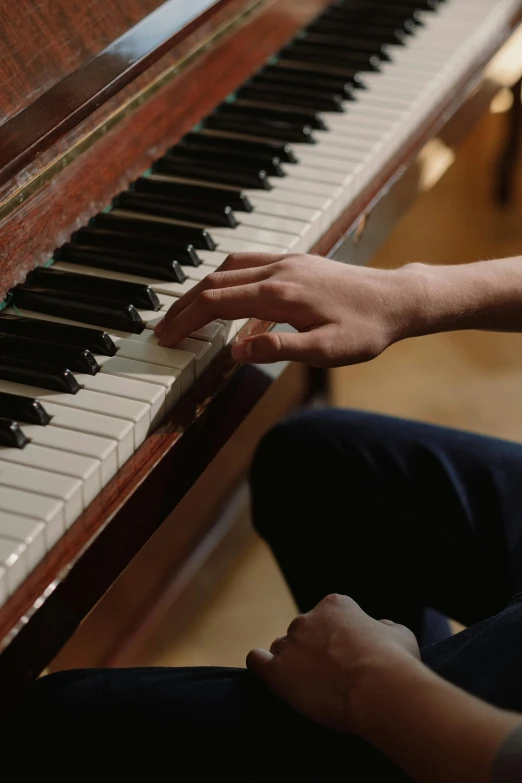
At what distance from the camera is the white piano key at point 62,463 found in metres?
0.85

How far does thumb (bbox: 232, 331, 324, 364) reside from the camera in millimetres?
930

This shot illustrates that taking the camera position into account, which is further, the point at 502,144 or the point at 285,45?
the point at 502,144

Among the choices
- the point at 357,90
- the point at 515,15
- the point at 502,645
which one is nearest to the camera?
the point at 502,645

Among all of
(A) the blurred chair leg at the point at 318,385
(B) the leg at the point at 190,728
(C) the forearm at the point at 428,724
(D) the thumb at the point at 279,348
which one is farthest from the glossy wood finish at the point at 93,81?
(A) the blurred chair leg at the point at 318,385

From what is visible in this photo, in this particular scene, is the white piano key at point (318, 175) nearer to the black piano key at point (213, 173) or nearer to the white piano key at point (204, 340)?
the black piano key at point (213, 173)

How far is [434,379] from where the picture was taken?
242cm

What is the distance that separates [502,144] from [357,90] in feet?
5.06

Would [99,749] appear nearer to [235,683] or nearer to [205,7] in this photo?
[235,683]

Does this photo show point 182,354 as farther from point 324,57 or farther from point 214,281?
point 324,57

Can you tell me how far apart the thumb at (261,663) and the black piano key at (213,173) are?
0.70 metres

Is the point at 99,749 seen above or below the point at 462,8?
below

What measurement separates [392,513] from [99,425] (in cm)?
43

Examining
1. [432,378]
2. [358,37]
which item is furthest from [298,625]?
[432,378]

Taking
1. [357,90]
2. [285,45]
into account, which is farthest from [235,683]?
[285,45]
